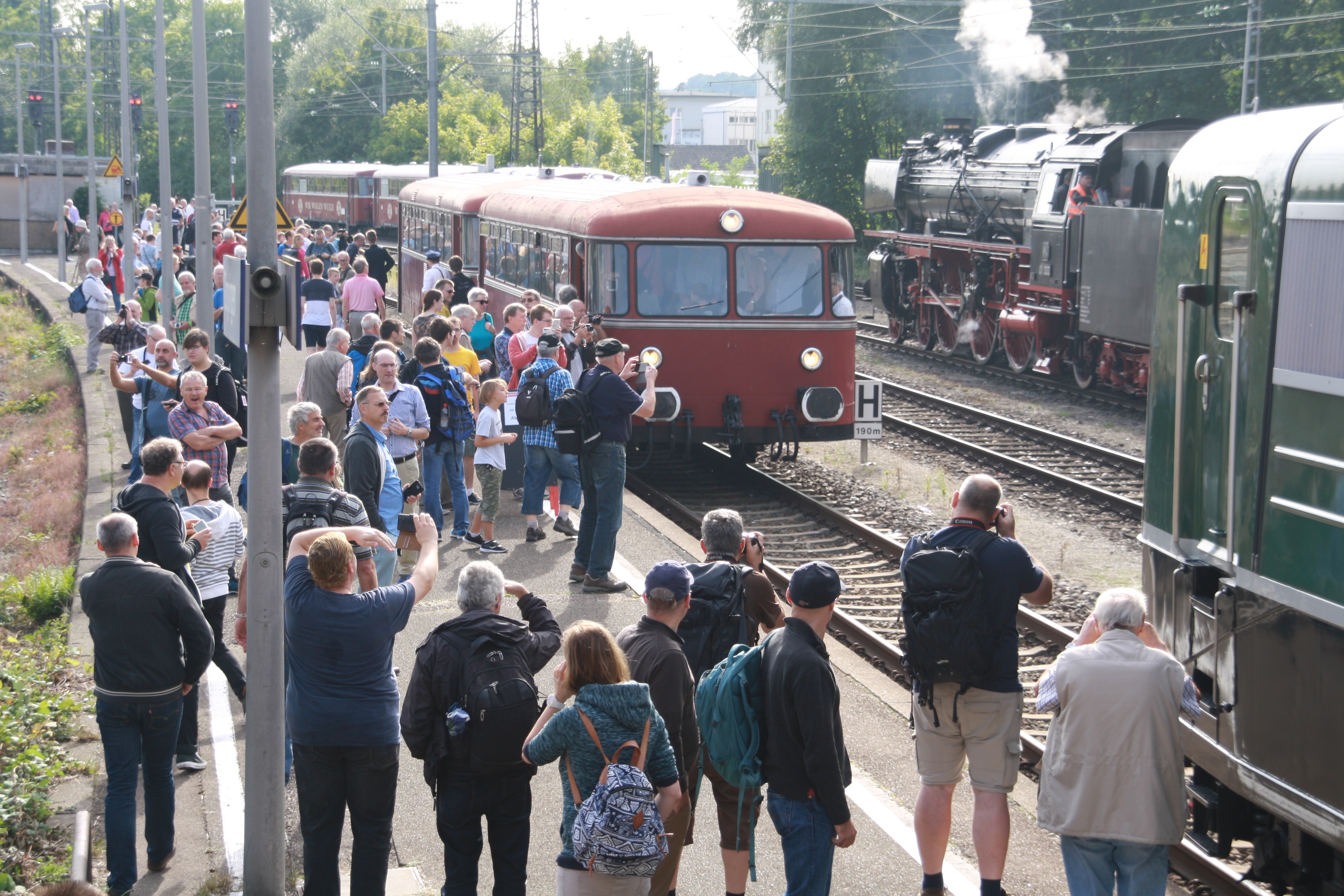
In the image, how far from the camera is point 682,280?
13.6 meters

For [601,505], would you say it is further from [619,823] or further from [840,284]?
[619,823]

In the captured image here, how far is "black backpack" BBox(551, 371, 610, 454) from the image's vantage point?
367 inches

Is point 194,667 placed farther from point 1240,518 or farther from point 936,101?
point 936,101

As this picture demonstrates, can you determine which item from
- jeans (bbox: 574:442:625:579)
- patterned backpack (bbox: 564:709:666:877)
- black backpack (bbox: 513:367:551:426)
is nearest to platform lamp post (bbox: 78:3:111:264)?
black backpack (bbox: 513:367:551:426)

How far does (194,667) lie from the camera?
605cm

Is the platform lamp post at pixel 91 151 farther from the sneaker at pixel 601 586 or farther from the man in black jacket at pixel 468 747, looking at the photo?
the man in black jacket at pixel 468 747

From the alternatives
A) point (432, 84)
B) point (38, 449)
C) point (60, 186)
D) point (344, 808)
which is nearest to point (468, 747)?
point (344, 808)

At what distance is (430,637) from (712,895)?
1.70 metres

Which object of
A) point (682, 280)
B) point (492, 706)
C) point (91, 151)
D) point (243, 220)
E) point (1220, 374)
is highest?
point (91, 151)

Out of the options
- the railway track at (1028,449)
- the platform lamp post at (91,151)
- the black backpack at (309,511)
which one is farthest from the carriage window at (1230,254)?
the platform lamp post at (91,151)

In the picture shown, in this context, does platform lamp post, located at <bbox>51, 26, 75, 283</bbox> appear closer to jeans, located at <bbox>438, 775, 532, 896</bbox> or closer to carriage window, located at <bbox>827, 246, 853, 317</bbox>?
carriage window, located at <bbox>827, 246, 853, 317</bbox>

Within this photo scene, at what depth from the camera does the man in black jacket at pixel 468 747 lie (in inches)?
194

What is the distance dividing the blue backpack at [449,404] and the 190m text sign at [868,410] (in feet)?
15.9

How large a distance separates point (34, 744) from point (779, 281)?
328 inches
